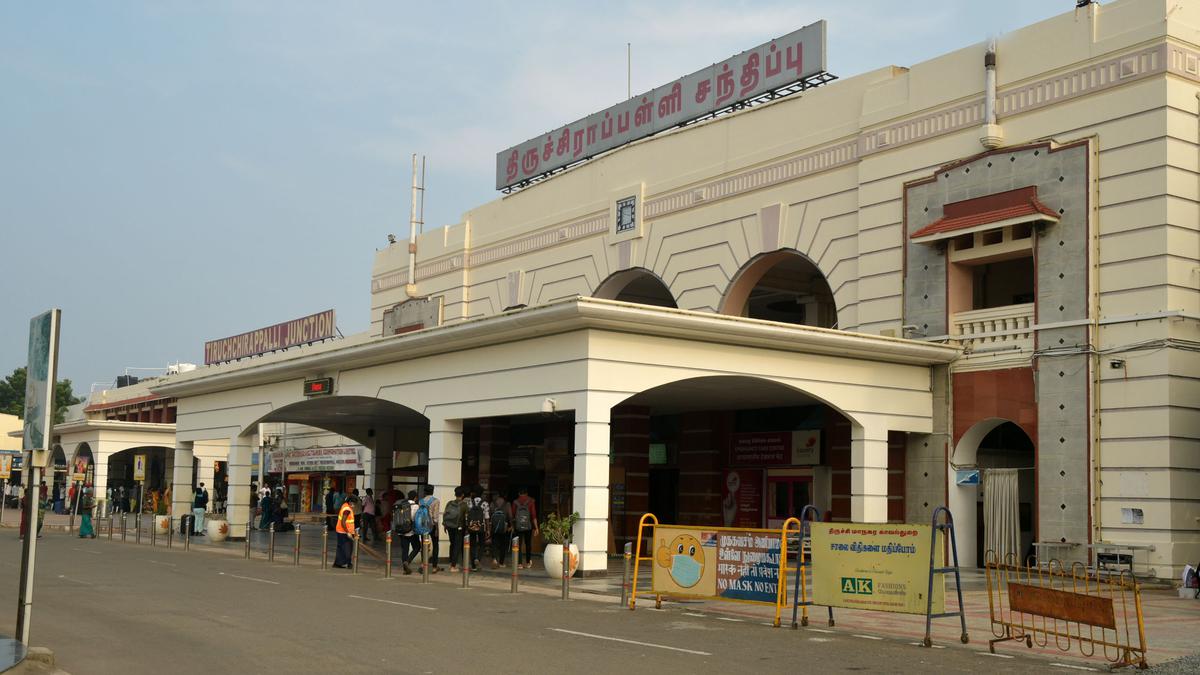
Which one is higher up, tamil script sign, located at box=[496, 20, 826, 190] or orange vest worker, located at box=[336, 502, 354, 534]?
tamil script sign, located at box=[496, 20, 826, 190]

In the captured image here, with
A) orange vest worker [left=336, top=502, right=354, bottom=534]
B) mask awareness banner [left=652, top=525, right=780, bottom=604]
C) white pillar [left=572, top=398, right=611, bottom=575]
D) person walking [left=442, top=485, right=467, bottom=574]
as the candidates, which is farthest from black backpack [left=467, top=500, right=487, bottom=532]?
mask awareness banner [left=652, top=525, right=780, bottom=604]

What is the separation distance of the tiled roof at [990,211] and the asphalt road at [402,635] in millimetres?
10986

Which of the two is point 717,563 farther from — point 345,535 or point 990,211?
point 990,211

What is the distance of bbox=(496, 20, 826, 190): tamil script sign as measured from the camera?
1168 inches

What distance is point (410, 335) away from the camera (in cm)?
2497

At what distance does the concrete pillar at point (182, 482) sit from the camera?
3719 cm

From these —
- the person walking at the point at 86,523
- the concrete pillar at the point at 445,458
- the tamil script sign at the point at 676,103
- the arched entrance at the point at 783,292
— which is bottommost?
the person walking at the point at 86,523

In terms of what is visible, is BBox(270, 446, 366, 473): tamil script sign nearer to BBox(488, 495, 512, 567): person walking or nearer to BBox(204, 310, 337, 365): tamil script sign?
BBox(204, 310, 337, 365): tamil script sign

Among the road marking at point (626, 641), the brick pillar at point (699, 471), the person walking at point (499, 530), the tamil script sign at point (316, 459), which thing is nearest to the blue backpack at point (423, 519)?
the person walking at point (499, 530)

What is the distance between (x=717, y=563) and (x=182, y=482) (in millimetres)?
25239

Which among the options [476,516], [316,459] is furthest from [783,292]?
[316,459]

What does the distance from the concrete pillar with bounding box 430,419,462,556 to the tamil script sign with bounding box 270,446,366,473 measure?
2872cm

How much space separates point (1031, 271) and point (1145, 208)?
5884mm

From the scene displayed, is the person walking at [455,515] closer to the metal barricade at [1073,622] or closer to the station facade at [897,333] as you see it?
the station facade at [897,333]
